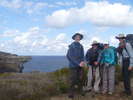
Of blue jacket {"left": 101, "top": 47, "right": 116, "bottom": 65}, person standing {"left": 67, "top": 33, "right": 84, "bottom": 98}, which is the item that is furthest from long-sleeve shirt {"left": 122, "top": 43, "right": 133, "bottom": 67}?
person standing {"left": 67, "top": 33, "right": 84, "bottom": 98}

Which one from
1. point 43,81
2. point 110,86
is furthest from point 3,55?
point 110,86

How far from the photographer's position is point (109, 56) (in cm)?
964

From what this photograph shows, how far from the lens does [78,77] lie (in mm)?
9438

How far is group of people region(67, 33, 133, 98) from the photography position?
916 cm

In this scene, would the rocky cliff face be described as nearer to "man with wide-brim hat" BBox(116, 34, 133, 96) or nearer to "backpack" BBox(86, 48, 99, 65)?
"backpack" BBox(86, 48, 99, 65)

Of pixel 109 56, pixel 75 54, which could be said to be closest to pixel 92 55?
pixel 109 56

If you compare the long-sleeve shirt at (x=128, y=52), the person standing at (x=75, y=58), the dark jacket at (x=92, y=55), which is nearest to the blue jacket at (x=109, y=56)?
the dark jacket at (x=92, y=55)

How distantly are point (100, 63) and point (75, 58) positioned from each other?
111cm

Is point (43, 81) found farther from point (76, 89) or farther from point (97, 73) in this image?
point (97, 73)

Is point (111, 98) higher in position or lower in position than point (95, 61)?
lower

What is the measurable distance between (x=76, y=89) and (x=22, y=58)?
18926mm

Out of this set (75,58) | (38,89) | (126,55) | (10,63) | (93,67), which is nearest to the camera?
(75,58)

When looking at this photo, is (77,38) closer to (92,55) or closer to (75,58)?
(75,58)

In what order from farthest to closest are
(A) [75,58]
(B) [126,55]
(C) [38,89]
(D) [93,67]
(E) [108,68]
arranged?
(D) [93,67], (E) [108,68], (C) [38,89], (B) [126,55], (A) [75,58]
